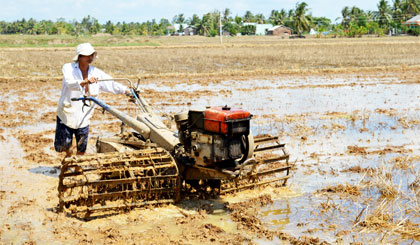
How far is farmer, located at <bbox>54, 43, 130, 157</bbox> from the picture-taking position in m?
6.42

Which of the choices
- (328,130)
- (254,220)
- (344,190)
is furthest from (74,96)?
(328,130)

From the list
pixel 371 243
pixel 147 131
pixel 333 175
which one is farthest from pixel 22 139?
pixel 371 243

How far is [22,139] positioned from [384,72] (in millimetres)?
17985

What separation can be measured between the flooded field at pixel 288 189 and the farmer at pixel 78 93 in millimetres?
733

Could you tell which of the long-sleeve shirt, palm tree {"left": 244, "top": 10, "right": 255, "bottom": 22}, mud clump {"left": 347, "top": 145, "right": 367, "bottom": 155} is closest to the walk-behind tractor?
the long-sleeve shirt

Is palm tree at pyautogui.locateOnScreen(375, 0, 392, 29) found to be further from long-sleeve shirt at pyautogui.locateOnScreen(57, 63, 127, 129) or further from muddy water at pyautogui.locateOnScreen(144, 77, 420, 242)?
long-sleeve shirt at pyautogui.locateOnScreen(57, 63, 127, 129)

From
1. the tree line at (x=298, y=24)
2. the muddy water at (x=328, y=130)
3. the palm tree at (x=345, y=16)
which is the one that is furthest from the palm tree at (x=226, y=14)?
the muddy water at (x=328, y=130)

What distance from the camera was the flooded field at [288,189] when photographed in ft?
16.8

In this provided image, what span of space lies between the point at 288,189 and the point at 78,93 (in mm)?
3098

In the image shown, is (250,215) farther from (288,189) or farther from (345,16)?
(345,16)

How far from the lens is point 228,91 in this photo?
53.8ft

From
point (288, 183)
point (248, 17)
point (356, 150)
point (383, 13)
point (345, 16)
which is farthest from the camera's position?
point (248, 17)

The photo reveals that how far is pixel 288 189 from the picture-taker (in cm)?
658

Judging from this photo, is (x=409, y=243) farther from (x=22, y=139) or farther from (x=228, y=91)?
(x=228, y=91)
